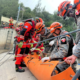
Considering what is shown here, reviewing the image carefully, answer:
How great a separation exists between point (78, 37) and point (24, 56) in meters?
1.88

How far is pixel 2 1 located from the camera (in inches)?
1309

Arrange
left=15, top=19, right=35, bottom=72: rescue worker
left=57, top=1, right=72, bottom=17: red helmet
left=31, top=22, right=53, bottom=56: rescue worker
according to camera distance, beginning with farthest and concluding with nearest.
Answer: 1. left=31, top=22, right=53, bottom=56: rescue worker
2. left=15, top=19, right=35, bottom=72: rescue worker
3. left=57, top=1, right=72, bottom=17: red helmet

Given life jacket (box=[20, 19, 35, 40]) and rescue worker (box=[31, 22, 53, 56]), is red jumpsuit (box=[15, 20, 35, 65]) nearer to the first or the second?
life jacket (box=[20, 19, 35, 40])

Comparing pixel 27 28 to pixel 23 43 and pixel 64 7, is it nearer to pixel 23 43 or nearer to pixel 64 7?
pixel 23 43

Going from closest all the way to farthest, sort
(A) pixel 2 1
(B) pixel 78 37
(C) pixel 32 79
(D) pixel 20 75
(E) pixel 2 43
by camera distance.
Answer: (B) pixel 78 37 < (C) pixel 32 79 < (D) pixel 20 75 < (E) pixel 2 43 < (A) pixel 2 1

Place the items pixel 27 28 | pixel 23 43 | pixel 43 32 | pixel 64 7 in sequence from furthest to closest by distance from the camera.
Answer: pixel 43 32, pixel 23 43, pixel 27 28, pixel 64 7

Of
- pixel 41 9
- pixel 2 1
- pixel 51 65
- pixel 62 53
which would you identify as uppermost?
pixel 2 1

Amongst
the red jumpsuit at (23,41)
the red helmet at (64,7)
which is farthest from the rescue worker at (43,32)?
the red helmet at (64,7)

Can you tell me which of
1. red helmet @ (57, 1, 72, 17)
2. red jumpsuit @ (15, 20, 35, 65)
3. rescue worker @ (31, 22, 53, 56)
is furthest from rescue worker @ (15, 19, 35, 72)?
Answer: red helmet @ (57, 1, 72, 17)

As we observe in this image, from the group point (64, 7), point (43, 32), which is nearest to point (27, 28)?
point (43, 32)

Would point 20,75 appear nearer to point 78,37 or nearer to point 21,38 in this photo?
point 21,38

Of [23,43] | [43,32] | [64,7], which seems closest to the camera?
[64,7]

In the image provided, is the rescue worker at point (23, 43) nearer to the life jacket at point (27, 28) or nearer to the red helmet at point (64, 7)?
the life jacket at point (27, 28)

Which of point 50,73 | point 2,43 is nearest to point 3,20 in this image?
point 2,43
